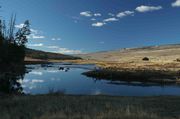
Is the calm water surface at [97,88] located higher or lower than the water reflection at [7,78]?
lower

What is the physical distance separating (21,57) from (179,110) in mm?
30324

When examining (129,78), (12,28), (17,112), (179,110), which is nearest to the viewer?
(17,112)

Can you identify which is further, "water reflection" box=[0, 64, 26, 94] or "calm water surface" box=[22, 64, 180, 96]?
"calm water surface" box=[22, 64, 180, 96]

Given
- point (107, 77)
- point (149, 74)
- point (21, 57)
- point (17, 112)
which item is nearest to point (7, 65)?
point (21, 57)

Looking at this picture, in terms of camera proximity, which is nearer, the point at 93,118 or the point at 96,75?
the point at 93,118

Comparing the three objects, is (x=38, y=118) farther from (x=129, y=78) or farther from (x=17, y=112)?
(x=129, y=78)

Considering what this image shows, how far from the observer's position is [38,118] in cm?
1413

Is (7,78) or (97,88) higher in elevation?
(7,78)

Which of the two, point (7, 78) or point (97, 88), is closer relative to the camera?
point (7, 78)

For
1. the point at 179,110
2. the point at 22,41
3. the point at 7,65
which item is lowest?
the point at 179,110

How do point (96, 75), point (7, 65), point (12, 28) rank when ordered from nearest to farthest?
1. point (7, 65)
2. point (12, 28)
3. point (96, 75)

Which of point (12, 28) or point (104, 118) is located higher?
point (12, 28)

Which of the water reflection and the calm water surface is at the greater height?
the water reflection

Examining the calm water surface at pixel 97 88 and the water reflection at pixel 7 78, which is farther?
the calm water surface at pixel 97 88
